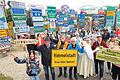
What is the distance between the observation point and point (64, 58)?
704 centimetres

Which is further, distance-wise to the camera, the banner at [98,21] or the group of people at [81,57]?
the banner at [98,21]

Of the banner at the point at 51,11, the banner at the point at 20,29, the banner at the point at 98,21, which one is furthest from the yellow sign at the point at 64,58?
the banner at the point at 98,21

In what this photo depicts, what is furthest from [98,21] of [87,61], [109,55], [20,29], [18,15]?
[109,55]

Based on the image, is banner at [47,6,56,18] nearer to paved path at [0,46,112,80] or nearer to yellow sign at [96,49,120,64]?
paved path at [0,46,112,80]

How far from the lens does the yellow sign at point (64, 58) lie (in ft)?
22.9

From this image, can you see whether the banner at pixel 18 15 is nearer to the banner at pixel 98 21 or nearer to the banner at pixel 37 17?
the banner at pixel 37 17

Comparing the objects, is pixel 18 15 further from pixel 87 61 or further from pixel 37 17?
pixel 87 61

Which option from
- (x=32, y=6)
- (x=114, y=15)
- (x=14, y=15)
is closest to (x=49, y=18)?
(x=32, y=6)

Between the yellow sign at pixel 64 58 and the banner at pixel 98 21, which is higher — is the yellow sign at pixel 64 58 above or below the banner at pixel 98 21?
above

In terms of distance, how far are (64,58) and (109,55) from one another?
4.76 ft

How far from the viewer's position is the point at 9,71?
382 inches

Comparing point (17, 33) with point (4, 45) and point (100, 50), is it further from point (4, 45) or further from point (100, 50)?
point (100, 50)

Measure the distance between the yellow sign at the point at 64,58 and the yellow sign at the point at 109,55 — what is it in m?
0.79

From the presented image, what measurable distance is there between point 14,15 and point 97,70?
4.57 m
